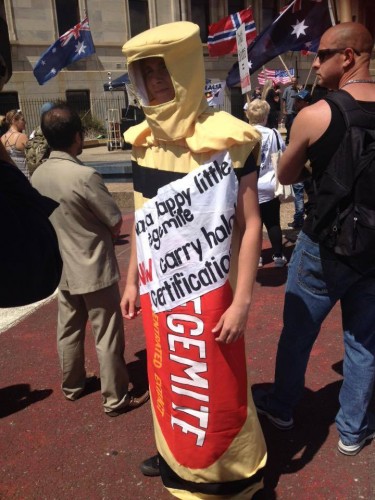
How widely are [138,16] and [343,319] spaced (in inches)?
1155

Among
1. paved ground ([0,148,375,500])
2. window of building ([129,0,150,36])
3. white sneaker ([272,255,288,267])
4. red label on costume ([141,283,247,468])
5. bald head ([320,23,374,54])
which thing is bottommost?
white sneaker ([272,255,288,267])

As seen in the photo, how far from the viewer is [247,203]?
194 cm

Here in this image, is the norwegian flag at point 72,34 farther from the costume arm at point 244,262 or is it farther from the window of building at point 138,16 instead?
the window of building at point 138,16

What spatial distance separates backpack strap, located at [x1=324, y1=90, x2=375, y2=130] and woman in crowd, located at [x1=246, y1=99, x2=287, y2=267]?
307 cm

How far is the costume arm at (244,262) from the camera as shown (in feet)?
6.25

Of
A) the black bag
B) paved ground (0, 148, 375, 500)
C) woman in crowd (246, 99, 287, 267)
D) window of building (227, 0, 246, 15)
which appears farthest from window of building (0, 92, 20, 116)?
the black bag

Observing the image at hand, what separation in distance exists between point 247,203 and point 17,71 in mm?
25706

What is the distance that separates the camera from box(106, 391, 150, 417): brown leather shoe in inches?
121

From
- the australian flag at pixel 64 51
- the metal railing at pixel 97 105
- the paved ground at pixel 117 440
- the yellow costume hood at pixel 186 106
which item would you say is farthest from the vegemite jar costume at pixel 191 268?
the metal railing at pixel 97 105

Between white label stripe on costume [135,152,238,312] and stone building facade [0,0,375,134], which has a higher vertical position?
stone building facade [0,0,375,134]

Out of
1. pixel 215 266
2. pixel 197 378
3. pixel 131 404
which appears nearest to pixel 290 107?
pixel 131 404

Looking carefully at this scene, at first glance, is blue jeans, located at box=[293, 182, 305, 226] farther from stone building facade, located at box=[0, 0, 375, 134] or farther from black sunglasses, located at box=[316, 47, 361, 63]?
stone building facade, located at box=[0, 0, 375, 134]

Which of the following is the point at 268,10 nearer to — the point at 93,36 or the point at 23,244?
the point at 93,36

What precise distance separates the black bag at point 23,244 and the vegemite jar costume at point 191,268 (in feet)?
2.41
